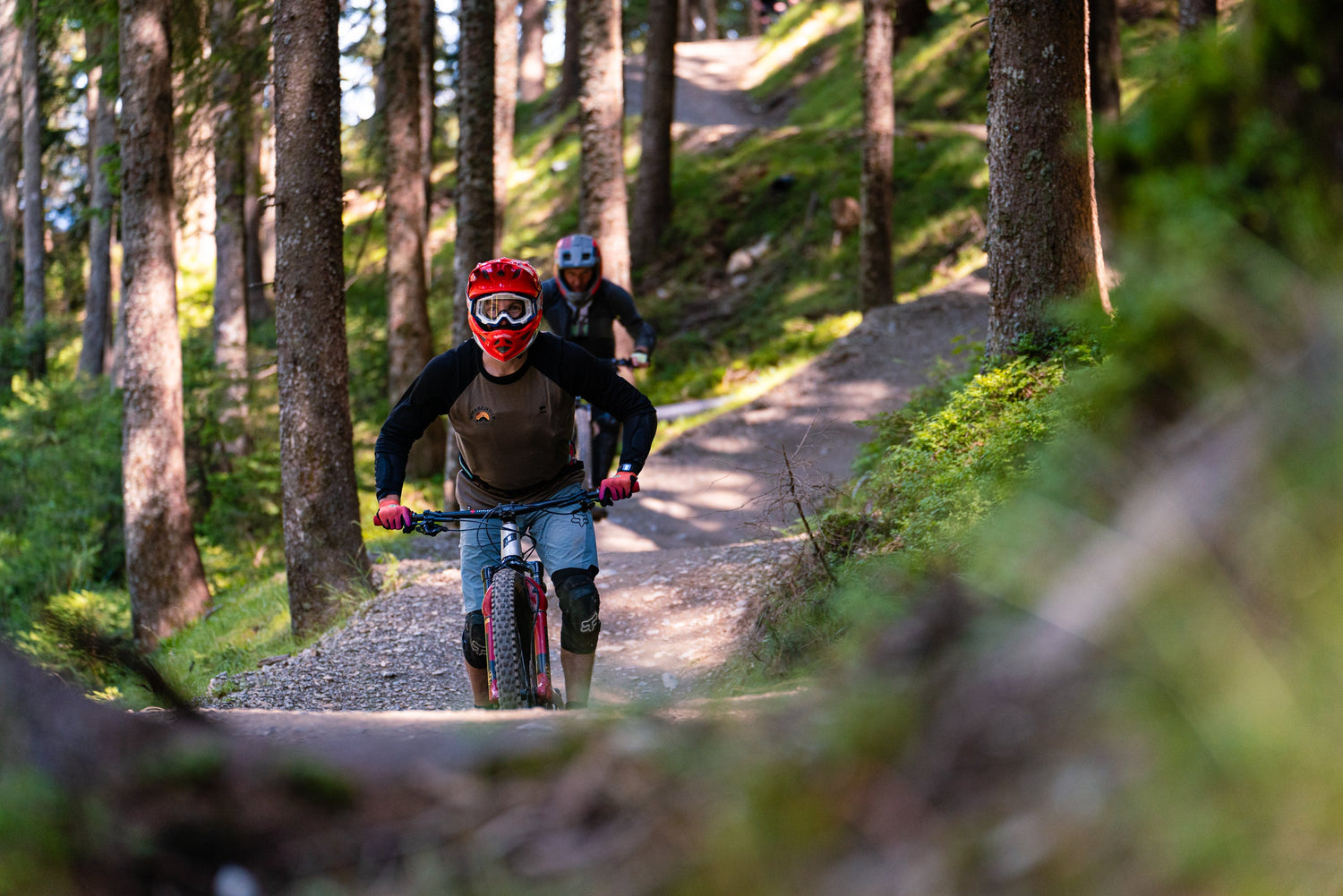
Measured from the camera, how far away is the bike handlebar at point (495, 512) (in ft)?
16.5

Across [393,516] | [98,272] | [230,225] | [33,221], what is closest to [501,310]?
[393,516]

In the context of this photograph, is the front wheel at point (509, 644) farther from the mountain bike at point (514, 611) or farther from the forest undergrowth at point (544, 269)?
the forest undergrowth at point (544, 269)

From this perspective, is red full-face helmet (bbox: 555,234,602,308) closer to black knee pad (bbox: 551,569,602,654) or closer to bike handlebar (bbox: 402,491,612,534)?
bike handlebar (bbox: 402,491,612,534)

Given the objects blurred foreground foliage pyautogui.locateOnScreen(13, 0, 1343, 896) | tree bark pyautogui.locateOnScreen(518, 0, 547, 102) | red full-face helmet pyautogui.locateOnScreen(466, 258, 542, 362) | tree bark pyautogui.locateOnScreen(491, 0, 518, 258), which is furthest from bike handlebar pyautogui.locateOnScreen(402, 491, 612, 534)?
tree bark pyautogui.locateOnScreen(518, 0, 547, 102)

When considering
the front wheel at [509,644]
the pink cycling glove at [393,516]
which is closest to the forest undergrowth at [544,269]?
the pink cycling glove at [393,516]

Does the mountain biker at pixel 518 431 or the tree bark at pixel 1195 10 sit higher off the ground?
the tree bark at pixel 1195 10

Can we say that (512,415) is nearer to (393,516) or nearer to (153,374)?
(393,516)

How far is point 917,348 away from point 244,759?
1425 cm

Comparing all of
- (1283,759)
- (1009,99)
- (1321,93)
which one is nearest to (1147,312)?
(1321,93)

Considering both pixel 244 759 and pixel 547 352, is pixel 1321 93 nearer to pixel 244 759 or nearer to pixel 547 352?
pixel 244 759

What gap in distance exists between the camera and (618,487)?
16.3 ft

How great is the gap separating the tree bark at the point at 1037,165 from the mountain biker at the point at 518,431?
3.40 meters

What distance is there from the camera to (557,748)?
232cm

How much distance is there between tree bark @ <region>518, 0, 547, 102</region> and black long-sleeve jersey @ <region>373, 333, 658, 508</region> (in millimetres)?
36319
